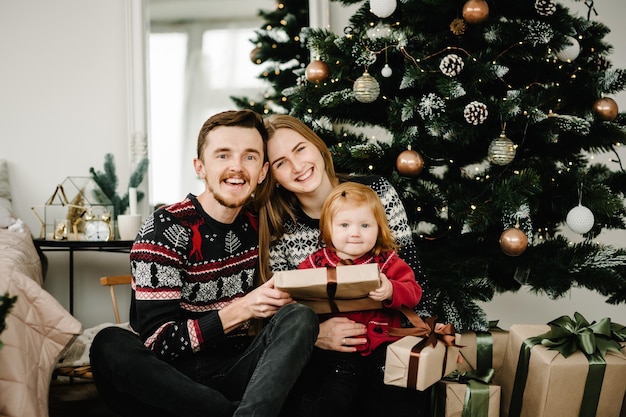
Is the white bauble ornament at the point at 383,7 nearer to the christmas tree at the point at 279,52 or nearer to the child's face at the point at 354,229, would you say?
the child's face at the point at 354,229

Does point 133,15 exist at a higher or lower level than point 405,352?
higher

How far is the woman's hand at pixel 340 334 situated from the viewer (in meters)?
1.68

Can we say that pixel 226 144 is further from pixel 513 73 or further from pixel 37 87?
pixel 37 87

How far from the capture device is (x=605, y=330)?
185 cm

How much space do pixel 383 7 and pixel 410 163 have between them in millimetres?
581

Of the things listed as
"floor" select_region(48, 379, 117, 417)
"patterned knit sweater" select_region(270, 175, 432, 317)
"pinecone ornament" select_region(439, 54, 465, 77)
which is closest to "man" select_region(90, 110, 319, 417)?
"patterned knit sweater" select_region(270, 175, 432, 317)

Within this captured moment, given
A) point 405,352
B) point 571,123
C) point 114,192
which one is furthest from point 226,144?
point 114,192

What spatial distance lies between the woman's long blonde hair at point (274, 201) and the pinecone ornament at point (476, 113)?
0.50m

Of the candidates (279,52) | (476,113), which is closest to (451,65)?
(476,113)

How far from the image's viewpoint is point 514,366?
198 centimetres

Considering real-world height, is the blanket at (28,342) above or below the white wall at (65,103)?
below

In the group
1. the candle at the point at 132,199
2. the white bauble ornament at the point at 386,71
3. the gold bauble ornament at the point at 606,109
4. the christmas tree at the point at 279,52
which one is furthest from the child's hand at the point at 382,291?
the candle at the point at 132,199

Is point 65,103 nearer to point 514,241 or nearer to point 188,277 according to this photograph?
point 188,277

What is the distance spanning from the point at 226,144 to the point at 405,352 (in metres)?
0.77
